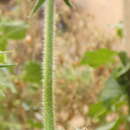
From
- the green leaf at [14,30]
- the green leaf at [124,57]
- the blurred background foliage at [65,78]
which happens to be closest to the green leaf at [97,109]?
the blurred background foliage at [65,78]

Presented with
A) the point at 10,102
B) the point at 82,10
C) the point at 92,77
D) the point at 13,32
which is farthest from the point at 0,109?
the point at 82,10

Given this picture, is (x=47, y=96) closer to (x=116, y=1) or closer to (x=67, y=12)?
(x=67, y=12)

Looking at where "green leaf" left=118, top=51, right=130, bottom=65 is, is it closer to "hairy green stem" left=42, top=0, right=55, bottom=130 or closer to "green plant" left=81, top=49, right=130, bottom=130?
"green plant" left=81, top=49, right=130, bottom=130

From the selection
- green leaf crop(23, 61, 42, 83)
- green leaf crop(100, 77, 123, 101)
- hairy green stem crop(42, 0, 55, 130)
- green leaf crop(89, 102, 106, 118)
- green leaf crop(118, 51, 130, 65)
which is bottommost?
green leaf crop(89, 102, 106, 118)

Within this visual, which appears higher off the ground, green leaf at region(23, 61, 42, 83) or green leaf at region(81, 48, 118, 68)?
green leaf at region(81, 48, 118, 68)

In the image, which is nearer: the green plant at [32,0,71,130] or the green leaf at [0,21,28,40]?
the green plant at [32,0,71,130]

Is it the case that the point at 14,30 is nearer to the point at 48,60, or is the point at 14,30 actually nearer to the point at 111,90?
the point at 111,90

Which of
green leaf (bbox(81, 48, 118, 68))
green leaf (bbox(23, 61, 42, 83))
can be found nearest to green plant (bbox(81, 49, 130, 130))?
green leaf (bbox(81, 48, 118, 68))

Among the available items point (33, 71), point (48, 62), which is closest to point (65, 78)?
point (33, 71)
